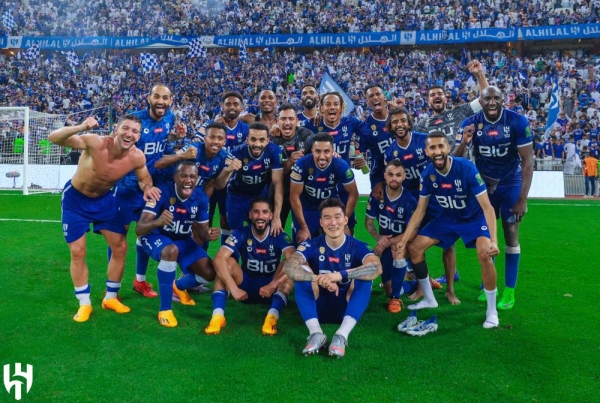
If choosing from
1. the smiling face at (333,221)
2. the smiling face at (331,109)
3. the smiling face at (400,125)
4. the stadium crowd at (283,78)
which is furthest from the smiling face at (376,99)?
the stadium crowd at (283,78)

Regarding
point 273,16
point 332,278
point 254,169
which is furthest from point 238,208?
point 273,16

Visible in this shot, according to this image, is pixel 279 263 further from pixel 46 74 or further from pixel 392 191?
pixel 46 74

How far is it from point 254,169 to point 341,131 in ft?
4.03

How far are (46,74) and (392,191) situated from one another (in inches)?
1267

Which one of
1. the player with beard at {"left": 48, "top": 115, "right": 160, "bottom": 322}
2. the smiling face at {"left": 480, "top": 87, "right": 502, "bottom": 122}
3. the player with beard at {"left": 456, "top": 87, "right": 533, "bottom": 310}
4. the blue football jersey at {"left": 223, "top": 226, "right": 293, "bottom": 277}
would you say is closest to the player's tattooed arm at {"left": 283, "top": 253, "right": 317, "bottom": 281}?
the blue football jersey at {"left": 223, "top": 226, "right": 293, "bottom": 277}

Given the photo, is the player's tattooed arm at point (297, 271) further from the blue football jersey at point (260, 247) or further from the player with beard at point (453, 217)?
the player with beard at point (453, 217)

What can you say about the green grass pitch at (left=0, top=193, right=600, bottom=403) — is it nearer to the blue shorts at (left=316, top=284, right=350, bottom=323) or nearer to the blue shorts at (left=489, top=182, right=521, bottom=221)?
the blue shorts at (left=316, top=284, right=350, bottom=323)

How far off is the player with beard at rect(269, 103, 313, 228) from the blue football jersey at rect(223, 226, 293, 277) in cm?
91

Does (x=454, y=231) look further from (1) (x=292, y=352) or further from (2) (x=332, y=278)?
(1) (x=292, y=352)

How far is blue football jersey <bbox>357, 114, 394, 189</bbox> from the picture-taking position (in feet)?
21.4

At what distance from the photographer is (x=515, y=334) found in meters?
4.76

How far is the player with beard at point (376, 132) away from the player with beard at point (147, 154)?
2445 mm

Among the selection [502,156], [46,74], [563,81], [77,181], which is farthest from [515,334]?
[46,74]

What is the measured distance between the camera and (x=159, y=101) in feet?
19.1
